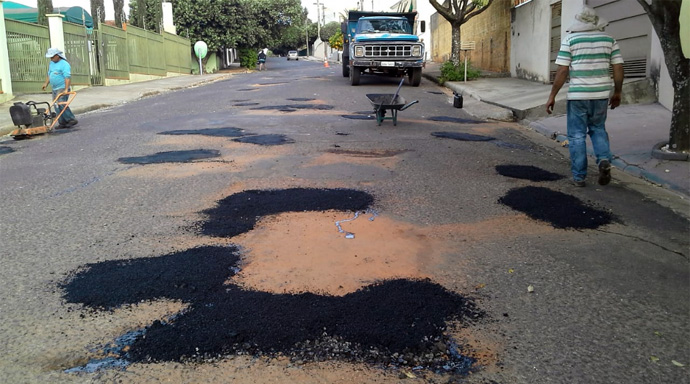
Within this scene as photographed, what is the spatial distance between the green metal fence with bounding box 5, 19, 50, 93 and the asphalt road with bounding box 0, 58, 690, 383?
9743 millimetres

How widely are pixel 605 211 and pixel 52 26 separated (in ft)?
67.5

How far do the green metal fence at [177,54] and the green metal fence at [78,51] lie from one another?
11.7 metres

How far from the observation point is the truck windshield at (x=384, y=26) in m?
21.5

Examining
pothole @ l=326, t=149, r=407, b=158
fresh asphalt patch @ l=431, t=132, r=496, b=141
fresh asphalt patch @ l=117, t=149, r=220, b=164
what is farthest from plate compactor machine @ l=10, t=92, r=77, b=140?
fresh asphalt patch @ l=431, t=132, r=496, b=141

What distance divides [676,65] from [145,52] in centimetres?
2819

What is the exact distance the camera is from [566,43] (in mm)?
6629

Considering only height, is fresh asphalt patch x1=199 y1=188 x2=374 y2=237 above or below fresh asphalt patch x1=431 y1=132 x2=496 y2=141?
below

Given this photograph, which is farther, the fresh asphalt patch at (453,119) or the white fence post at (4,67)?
the white fence post at (4,67)

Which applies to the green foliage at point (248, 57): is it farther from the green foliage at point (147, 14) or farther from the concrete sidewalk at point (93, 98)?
the concrete sidewalk at point (93, 98)

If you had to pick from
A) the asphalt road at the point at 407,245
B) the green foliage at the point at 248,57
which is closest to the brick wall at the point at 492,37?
the asphalt road at the point at 407,245

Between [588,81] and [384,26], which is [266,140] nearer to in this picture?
[588,81]

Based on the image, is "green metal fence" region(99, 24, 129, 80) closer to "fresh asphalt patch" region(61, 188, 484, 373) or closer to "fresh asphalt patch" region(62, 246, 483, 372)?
"fresh asphalt patch" region(61, 188, 484, 373)

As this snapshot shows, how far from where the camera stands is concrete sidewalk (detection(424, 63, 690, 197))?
23.3 ft

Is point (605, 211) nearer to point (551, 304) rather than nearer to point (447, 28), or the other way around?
point (551, 304)
